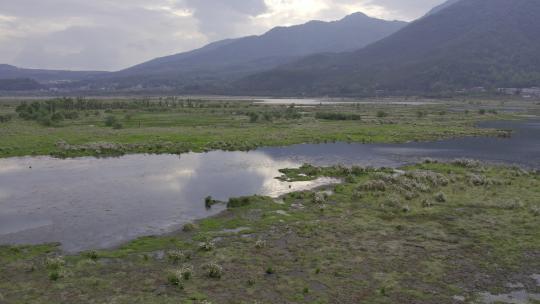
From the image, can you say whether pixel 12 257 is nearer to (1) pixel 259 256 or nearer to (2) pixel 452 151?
(1) pixel 259 256

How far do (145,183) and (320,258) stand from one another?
29.9 m

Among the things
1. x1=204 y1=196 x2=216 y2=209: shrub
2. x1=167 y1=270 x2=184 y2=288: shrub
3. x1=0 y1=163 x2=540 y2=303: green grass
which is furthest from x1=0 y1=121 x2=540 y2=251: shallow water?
x1=167 y1=270 x2=184 y2=288: shrub

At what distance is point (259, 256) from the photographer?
30391 mm

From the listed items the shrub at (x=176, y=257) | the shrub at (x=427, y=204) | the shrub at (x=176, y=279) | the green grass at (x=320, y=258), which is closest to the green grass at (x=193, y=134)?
the green grass at (x=320, y=258)

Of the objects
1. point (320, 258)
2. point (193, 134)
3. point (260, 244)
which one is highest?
point (193, 134)

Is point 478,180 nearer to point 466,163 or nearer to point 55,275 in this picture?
point 466,163

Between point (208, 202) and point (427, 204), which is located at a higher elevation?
point (427, 204)

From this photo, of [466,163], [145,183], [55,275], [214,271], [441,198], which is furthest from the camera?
[466,163]

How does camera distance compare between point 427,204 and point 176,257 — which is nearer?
point 176,257

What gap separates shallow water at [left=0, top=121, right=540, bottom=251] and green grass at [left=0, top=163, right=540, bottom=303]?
411 cm

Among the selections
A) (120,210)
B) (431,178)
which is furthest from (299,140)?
(120,210)

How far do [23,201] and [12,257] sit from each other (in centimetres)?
1726

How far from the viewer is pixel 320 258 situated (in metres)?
30.0

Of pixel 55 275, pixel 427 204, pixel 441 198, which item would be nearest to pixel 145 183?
pixel 55 275
